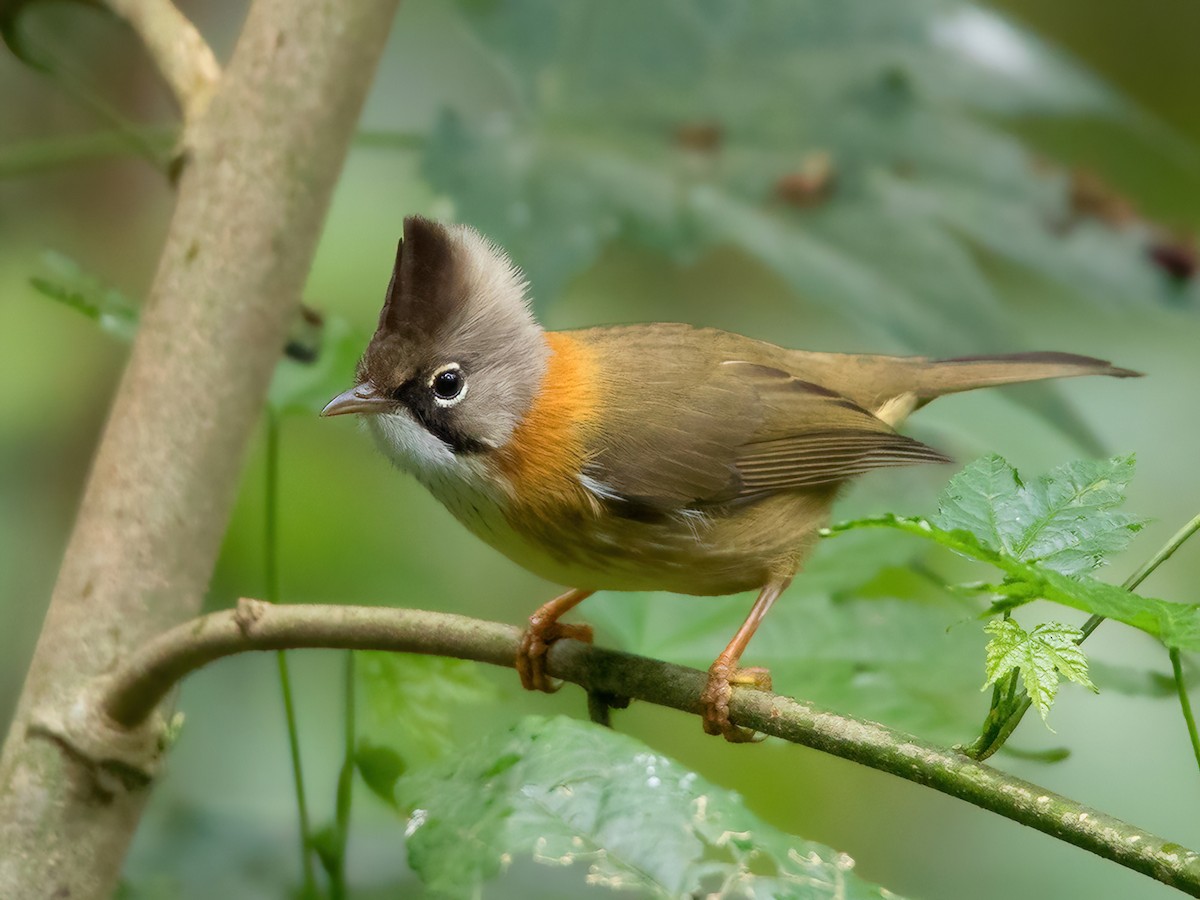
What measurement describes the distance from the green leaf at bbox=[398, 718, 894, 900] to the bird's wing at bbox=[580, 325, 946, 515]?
121cm

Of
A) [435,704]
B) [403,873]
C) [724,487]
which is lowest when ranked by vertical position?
[403,873]

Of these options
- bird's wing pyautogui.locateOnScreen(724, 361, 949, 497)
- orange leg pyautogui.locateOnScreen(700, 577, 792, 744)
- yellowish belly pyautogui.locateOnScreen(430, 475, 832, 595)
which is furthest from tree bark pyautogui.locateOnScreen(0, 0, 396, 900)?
bird's wing pyautogui.locateOnScreen(724, 361, 949, 497)

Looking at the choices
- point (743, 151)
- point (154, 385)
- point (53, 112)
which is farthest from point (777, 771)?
point (53, 112)

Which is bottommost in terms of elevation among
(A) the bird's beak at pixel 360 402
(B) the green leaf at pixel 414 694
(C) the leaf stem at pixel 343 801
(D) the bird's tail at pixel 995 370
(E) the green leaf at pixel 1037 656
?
(C) the leaf stem at pixel 343 801

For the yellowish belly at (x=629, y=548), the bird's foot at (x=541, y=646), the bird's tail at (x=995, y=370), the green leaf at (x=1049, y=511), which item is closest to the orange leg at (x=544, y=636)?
the bird's foot at (x=541, y=646)

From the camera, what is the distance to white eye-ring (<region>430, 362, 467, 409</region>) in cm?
279

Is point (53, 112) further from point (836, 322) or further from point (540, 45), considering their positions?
point (836, 322)

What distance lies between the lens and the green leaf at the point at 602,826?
155 cm

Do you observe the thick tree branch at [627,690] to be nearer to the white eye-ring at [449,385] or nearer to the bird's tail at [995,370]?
the white eye-ring at [449,385]

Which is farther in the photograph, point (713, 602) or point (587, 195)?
point (587, 195)

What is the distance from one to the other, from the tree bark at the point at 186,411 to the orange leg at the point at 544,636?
2.15 feet

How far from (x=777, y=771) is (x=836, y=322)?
1819 mm

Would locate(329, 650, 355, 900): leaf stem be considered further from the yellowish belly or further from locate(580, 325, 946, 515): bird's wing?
locate(580, 325, 946, 515): bird's wing

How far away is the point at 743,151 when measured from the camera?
380cm
